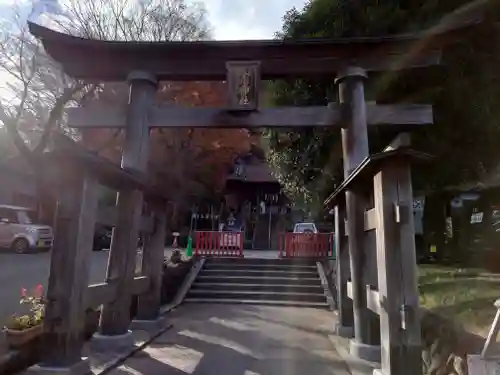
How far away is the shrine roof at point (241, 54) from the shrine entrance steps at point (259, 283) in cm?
613

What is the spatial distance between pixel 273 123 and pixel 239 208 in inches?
971

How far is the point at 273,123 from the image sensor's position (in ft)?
23.3

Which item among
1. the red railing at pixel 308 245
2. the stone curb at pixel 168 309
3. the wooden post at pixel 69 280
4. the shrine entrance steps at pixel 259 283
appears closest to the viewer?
the wooden post at pixel 69 280

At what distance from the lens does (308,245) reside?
1542 centimetres

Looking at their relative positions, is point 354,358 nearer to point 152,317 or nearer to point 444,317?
point 444,317

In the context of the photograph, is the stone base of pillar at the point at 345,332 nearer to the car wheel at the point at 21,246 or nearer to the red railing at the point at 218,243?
the red railing at the point at 218,243

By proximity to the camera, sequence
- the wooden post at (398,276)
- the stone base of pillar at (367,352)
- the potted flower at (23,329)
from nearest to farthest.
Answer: the wooden post at (398,276), the potted flower at (23,329), the stone base of pillar at (367,352)

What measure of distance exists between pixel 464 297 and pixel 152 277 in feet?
16.4

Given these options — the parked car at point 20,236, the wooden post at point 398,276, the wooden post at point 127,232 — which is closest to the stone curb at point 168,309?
the wooden post at point 127,232

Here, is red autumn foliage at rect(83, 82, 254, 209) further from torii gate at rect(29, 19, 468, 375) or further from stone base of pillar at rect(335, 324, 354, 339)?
stone base of pillar at rect(335, 324, 354, 339)

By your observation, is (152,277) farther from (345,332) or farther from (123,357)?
(345,332)

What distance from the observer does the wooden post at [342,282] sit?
752cm

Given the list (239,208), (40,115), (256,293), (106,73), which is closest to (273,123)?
(106,73)

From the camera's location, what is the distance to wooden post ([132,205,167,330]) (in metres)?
7.79
